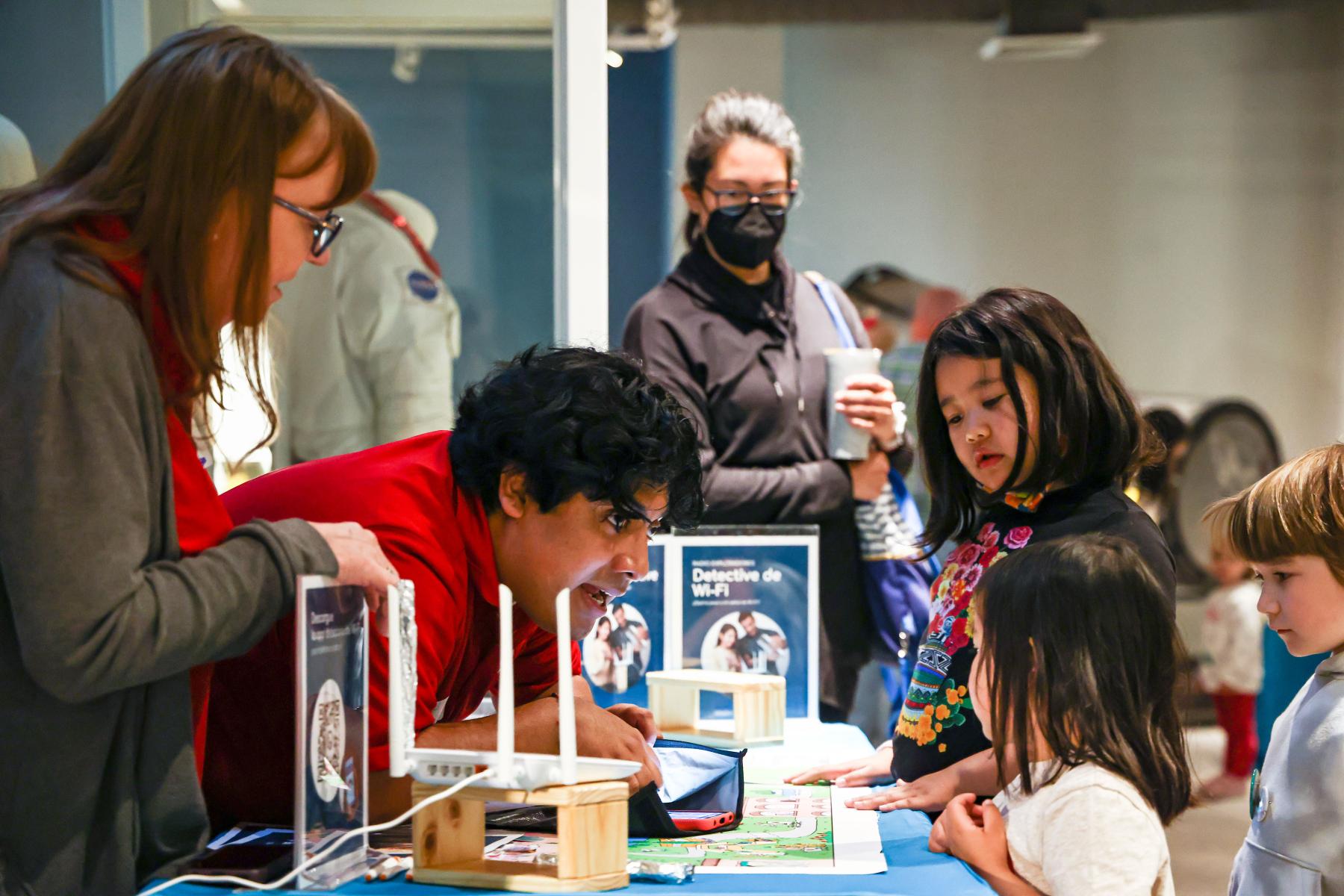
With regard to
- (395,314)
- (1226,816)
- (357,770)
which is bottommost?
(1226,816)

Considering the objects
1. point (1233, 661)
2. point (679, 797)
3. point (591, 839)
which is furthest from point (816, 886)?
point (1233, 661)

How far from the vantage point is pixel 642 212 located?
12.4 feet

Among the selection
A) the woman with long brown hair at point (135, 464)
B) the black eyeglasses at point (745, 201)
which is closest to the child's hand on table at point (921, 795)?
the woman with long brown hair at point (135, 464)

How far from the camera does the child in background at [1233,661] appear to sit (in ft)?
18.9

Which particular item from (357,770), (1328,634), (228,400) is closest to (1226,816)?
(1328,634)

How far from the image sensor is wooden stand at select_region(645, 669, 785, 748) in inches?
80.3

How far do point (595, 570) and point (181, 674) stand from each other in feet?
1.72

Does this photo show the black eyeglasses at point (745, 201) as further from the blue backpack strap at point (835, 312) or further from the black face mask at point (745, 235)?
the blue backpack strap at point (835, 312)

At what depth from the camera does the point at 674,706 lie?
7.02ft

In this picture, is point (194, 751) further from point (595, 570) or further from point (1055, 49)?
point (1055, 49)

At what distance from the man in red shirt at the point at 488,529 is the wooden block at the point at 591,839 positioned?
0.72 ft

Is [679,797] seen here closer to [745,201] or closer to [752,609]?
[752,609]

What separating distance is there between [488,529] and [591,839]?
0.51 meters

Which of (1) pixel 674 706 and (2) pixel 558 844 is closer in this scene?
(2) pixel 558 844
